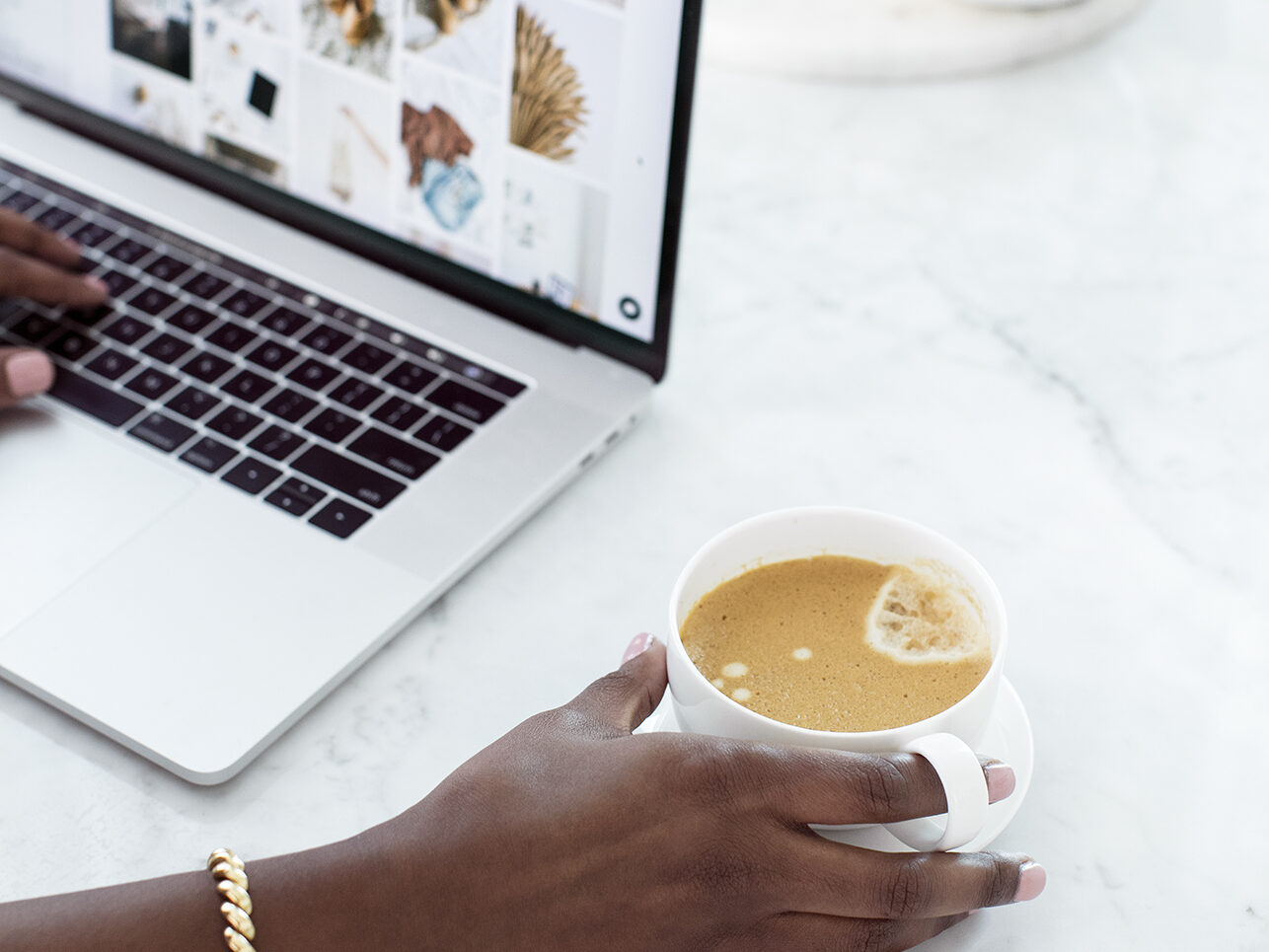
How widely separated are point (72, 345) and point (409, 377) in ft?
0.70

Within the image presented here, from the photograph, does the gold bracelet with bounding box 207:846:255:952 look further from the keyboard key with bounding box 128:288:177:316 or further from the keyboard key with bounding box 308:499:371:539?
the keyboard key with bounding box 128:288:177:316

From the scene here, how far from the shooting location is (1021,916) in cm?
56

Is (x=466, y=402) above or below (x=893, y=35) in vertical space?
below

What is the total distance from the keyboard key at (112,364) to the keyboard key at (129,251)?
0.09 meters

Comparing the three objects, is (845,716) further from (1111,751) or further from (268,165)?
(268,165)

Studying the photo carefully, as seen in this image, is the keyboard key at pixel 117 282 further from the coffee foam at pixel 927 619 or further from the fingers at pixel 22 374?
the coffee foam at pixel 927 619

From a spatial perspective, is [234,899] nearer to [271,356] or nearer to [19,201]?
[271,356]

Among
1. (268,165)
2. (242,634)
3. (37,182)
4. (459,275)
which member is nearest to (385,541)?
(242,634)

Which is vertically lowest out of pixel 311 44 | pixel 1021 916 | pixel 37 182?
pixel 1021 916

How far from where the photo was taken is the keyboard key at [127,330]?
83 centimetres

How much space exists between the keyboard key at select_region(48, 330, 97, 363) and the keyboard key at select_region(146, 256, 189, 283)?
7cm

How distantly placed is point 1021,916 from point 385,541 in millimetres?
355

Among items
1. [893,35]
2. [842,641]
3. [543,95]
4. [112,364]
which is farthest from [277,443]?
[893,35]

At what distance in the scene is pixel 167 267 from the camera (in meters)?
0.88
